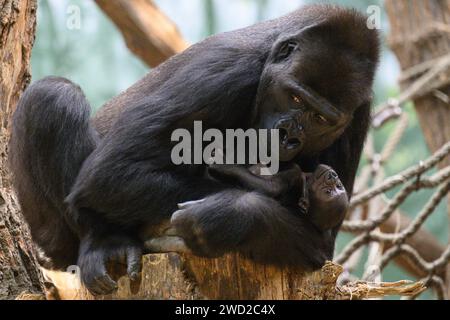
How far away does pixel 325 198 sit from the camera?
3375 millimetres

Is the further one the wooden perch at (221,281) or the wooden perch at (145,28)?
the wooden perch at (145,28)

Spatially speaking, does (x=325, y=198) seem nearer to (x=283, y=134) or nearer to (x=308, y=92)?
(x=283, y=134)

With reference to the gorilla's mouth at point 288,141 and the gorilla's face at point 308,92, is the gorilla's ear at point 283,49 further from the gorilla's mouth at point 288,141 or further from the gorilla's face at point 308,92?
the gorilla's mouth at point 288,141

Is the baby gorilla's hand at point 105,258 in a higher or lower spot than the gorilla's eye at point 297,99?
lower

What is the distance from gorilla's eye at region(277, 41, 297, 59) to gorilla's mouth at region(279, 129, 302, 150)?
0.38 metres

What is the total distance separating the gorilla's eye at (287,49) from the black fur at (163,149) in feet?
0.25

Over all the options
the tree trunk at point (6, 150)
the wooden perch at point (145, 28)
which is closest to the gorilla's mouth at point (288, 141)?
the tree trunk at point (6, 150)

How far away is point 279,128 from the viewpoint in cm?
342

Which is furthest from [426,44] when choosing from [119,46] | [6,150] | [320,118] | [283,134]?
[119,46]

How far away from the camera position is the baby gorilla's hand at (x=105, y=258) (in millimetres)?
3293

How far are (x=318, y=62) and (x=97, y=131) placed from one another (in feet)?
4.07

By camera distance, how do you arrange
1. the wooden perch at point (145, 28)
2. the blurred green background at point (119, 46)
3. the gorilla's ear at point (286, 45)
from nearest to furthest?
the gorilla's ear at point (286, 45) < the wooden perch at point (145, 28) < the blurred green background at point (119, 46)

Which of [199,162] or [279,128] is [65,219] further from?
[279,128]

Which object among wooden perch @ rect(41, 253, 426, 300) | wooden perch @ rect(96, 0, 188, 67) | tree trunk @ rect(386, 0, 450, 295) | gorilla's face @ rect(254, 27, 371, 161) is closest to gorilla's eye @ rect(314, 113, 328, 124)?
gorilla's face @ rect(254, 27, 371, 161)
